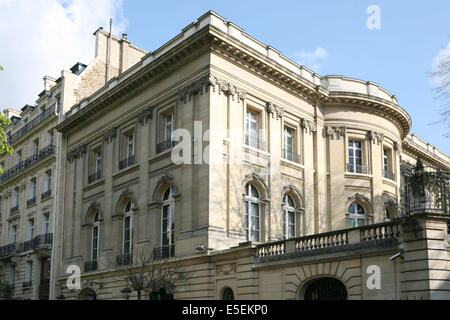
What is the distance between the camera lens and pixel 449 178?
651 inches

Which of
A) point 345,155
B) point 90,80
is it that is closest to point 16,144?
point 90,80

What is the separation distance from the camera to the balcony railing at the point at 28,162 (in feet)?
125

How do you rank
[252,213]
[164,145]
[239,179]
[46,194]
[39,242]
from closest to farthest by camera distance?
[239,179]
[252,213]
[164,145]
[39,242]
[46,194]

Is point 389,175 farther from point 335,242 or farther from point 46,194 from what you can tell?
point 46,194

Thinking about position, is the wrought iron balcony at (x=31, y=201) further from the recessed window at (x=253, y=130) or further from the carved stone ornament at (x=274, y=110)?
the carved stone ornament at (x=274, y=110)

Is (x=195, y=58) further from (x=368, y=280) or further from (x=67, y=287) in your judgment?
(x=67, y=287)

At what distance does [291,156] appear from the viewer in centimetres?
2892

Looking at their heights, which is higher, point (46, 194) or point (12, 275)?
point (46, 194)

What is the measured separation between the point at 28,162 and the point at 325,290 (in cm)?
2879

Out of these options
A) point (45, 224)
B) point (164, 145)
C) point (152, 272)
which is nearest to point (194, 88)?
point (164, 145)

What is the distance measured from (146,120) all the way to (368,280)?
15367mm

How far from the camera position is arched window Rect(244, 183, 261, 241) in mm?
25625

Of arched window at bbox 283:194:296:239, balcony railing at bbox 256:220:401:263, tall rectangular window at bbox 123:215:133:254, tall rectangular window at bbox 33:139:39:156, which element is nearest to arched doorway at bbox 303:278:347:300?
balcony railing at bbox 256:220:401:263

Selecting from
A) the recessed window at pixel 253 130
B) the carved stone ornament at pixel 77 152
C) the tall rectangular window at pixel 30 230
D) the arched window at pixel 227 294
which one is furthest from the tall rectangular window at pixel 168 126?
the tall rectangular window at pixel 30 230
